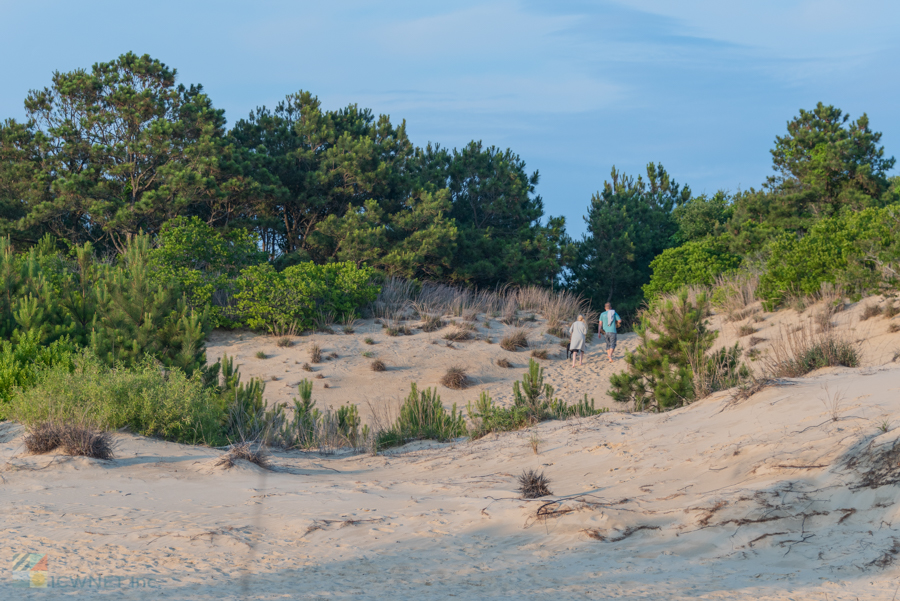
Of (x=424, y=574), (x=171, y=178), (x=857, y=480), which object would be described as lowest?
(x=424, y=574)

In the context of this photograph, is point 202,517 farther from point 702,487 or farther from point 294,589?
point 702,487

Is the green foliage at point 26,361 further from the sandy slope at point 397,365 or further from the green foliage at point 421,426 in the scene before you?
the sandy slope at point 397,365

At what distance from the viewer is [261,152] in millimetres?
30297

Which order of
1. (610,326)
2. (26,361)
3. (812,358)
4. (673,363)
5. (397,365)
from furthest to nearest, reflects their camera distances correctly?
(610,326)
(397,365)
(673,363)
(26,361)
(812,358)

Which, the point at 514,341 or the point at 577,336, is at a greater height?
the point at 577,336

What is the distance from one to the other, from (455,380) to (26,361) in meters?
11.0

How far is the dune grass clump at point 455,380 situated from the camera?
794 inches

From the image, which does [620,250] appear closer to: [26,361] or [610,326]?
[610,326]

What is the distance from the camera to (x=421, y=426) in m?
11.4

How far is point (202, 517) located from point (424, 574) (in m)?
1.98

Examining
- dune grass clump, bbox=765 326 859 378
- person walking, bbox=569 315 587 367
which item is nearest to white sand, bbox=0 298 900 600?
dune grass clump, bbox=765 326 859 378

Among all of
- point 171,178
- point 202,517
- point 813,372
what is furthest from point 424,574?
point 171,178

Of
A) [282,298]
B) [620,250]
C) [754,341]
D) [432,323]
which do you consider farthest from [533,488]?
[620,250]

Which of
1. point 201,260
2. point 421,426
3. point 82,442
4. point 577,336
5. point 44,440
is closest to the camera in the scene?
point 82,442
